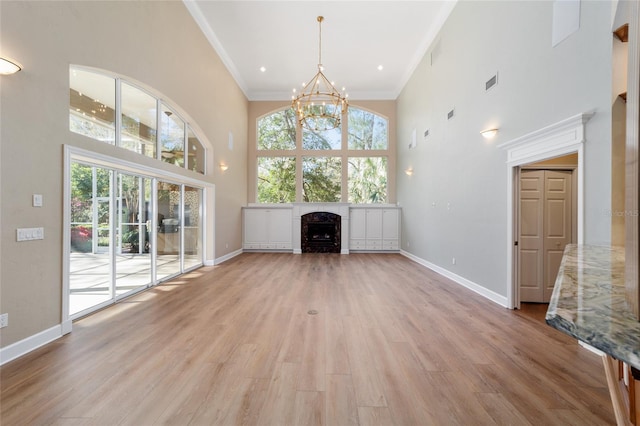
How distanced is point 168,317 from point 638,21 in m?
4.00

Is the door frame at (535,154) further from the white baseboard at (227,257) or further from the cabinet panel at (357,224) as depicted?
the white baseboard at (227,257)

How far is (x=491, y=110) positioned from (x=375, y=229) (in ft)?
17.0

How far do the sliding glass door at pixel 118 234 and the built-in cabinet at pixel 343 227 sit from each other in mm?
3277

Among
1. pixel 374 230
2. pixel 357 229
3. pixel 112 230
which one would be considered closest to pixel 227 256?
pixel 112 230

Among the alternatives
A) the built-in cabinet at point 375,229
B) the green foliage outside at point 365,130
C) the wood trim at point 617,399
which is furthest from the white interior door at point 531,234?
the green foliage outside at point 365,130

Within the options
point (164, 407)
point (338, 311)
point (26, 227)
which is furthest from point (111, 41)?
point (338, 311)

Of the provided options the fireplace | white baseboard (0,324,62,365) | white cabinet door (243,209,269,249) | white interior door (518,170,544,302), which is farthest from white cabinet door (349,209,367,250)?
white baseboard (0,324,62,365)

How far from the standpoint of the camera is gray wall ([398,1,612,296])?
2.42 m

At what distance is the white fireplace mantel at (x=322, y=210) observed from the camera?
28.0ft

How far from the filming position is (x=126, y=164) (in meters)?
3.63

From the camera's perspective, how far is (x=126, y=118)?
3.80 m

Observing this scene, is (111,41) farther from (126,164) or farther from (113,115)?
(126,164)

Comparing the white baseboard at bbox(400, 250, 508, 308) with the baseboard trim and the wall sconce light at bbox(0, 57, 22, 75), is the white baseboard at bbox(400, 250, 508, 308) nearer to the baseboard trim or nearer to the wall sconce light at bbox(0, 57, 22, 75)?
the baseboard trim

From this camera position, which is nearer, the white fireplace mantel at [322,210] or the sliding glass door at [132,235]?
the sliding glass door at [132,235]
